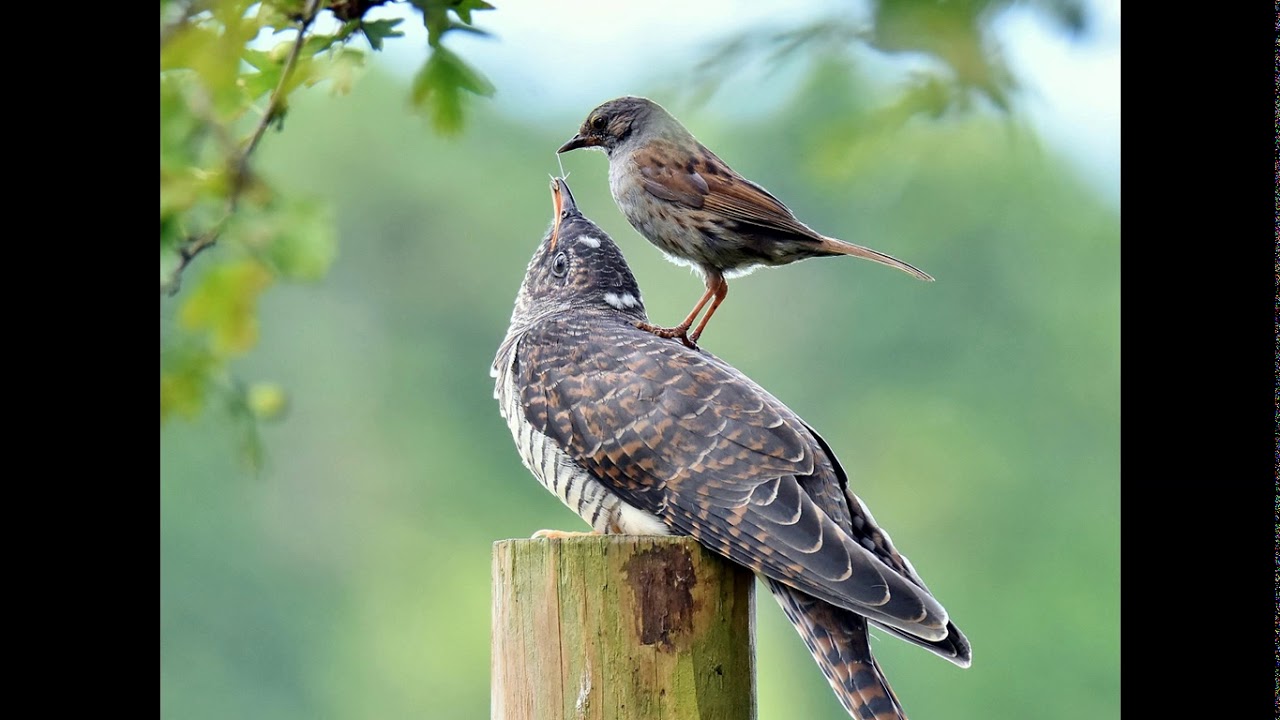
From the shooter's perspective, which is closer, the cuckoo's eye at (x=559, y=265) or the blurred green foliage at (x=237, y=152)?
the blurred green foliage at (x=237, y=152)

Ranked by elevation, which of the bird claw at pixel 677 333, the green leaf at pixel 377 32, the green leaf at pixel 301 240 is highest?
the bird claw at pixel 677 333

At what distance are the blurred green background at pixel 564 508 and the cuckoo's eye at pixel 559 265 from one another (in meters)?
7.57

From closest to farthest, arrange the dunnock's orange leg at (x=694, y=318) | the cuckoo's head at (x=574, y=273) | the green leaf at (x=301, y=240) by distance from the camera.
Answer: the green leaf at (x=301, y=240)
the dunnock's orange leg at (x=694, y=318)
the cuckoo's head at (x=574, y=273)

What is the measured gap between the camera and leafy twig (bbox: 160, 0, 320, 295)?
4.18 ft

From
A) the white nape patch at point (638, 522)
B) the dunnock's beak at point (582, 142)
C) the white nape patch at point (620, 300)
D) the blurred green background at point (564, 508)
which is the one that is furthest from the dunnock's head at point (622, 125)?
the blurred green background at point (564, 508)

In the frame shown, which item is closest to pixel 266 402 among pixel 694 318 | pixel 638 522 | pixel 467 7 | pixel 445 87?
pixel 445 87

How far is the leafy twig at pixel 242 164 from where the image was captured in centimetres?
127

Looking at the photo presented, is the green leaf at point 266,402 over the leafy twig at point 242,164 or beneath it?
beneath

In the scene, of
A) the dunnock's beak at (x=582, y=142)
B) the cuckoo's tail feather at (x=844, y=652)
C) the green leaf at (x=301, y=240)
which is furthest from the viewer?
the dunnock's beak at (x=582, y=142)

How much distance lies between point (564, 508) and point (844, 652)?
342 inches

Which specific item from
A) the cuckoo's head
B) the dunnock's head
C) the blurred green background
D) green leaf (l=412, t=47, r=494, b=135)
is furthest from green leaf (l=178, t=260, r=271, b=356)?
the blurred green background

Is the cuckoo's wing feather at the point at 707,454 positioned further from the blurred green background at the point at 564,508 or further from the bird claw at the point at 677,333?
the blurred green background at the point at 564,508

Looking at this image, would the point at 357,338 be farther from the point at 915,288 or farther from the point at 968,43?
the point at 968,43

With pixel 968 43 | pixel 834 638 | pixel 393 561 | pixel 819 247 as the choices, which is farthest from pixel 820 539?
pixel 393 561
